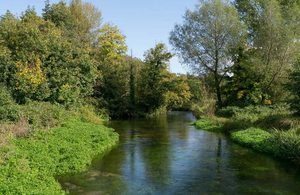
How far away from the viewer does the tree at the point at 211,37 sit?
46.3 meters

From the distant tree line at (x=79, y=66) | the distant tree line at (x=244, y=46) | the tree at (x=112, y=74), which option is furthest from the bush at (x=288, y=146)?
the tree at (x=112, y=74)

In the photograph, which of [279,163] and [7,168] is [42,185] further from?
[279,163]

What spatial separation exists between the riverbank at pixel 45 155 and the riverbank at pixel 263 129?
10355 mm

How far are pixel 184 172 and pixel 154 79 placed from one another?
38331 mm

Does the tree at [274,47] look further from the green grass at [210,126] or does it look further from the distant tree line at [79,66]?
the distant tree line at [79,66]

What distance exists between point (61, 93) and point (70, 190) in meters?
20.6

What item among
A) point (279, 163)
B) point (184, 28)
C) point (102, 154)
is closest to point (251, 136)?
point (279, 163)

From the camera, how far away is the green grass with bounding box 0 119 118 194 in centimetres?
1399

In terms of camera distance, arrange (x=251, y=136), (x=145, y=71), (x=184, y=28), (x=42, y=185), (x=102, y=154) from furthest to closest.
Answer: (x=145, y=71), (x=184, y=28), (x=251, y=136), (x=102, y=154), (x=42, y=185)

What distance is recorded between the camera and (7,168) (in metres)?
14.9

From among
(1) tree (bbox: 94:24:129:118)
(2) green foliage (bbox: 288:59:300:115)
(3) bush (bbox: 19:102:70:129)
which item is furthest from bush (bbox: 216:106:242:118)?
(3) bush (bbox: 19:102:70:129)

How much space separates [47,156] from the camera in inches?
732

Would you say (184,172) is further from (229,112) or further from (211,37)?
(211,37)

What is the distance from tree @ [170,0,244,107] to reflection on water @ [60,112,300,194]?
21367mm
